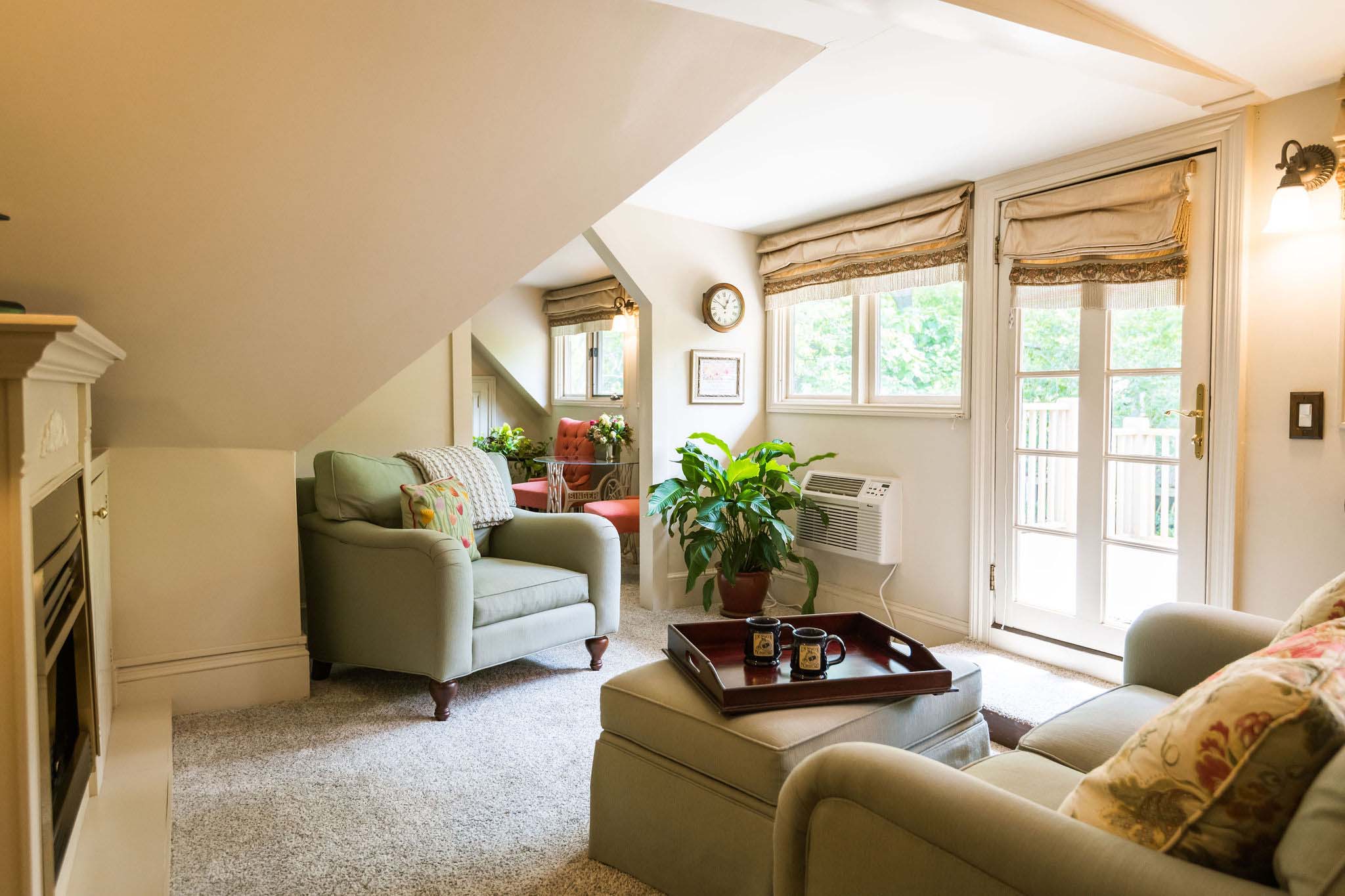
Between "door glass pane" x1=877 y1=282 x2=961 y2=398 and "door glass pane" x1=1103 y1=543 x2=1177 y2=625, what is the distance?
1.00 m

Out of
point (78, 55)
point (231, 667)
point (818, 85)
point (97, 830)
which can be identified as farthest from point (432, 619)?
point (818, 85)

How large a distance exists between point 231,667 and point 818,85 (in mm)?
2777

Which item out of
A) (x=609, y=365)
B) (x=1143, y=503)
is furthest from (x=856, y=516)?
(x=609, y=365)

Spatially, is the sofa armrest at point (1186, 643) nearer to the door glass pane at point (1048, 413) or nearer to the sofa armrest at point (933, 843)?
the sofa armrest at point (933, 843)

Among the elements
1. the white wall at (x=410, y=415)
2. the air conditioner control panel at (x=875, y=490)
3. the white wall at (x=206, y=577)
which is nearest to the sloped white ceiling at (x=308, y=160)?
the white wall at (x=206, y=577)

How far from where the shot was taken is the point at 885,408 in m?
4.11

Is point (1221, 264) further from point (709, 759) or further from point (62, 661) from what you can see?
point (62, 661)

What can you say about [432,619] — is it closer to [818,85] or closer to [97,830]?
[97,830]

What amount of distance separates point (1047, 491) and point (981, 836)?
268 cm

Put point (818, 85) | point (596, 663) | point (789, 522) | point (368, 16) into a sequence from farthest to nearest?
point (789, 522), point (596, 663), point (818, 85), point (368, 16)

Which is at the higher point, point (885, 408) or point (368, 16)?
point (368, 16)

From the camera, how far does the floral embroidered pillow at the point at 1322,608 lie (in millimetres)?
1335

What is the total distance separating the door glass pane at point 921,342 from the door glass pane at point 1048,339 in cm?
37

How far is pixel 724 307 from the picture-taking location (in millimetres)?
4590
